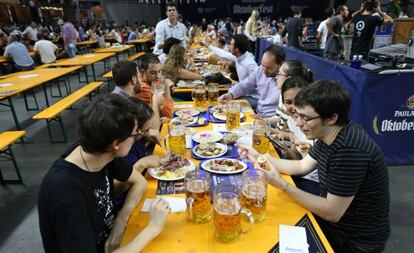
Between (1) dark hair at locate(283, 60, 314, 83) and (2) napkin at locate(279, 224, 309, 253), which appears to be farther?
(1) dark hair at locate(283, 60, 314, 83)

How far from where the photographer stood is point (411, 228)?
92.0 inches

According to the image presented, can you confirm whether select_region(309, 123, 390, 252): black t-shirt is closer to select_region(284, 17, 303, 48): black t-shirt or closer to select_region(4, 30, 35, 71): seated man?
select_region(284, 17, 303, 48): black t-shirt

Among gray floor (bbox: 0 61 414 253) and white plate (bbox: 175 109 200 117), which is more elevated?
white plate (bbox: 175 109 200 117)

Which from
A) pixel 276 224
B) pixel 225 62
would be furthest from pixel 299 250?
pixel 225 62

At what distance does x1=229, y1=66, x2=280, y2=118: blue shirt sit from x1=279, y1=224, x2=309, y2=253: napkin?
1950mm

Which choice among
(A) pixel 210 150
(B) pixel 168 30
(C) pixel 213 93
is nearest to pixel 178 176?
(A) pixel 210 150

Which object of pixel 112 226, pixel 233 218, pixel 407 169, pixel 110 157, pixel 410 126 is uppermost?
pixel 110 157

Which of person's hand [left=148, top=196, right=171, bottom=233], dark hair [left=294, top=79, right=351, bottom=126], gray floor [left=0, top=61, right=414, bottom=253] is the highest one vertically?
dark hair [left=294, top=79, right=351, bottom=126]

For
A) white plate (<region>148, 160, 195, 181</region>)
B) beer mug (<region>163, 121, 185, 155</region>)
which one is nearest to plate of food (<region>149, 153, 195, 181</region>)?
white plate (<region>148, 160, 195, 181</region>)

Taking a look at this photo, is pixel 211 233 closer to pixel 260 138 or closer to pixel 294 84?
pixel 260 138

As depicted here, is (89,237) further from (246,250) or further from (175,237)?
(246,250)

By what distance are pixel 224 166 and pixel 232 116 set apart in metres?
0.64

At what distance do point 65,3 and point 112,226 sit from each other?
71.5 ft

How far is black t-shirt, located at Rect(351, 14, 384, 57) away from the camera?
478cm
